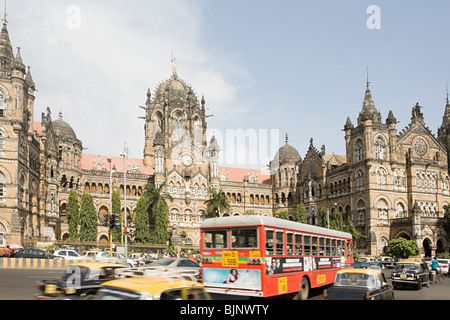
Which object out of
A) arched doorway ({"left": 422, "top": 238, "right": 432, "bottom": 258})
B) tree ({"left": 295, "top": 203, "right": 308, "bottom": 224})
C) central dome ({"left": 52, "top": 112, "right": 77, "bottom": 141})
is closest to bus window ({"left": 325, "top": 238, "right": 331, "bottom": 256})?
arched doorway ({"left": 422, "top": 238, "right": 432, "bottom": 258})

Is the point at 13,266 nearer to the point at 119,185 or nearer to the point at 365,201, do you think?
the point at 119,185

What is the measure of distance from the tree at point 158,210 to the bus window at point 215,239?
45628mm

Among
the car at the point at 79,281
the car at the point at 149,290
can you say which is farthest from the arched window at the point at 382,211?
the car at the point at 149,290

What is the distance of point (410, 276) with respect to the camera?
23734 millimetres

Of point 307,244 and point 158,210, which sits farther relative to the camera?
point 158,210

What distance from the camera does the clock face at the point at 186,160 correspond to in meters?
71.8

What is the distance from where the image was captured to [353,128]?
65.4m

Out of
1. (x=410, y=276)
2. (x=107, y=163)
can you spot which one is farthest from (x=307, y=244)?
(x=107, y=163)

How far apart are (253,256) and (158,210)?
47937mm

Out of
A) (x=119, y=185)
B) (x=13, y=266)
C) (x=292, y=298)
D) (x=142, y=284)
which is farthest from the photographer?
(x=119, y=185)

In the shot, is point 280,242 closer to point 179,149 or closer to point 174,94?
point 179,149

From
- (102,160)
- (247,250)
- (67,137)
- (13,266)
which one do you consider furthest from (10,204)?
(247,250)

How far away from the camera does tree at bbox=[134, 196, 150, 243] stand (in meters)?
60.8

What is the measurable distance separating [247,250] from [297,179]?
64.5 meters
